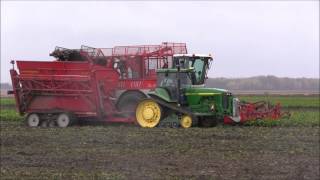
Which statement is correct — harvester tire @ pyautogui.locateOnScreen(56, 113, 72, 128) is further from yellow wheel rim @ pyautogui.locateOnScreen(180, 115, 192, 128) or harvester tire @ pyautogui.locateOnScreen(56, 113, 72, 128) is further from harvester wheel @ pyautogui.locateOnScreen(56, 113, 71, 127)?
yellow wheel rim @ pyautogui.locateOnScreen(180, 115, 192, 128)

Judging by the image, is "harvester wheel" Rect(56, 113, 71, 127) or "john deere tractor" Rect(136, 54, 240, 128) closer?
"john deere tractor" Rect(136, 54, 240, 128)

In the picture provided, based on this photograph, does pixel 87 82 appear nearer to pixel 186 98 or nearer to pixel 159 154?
pixel 186 98

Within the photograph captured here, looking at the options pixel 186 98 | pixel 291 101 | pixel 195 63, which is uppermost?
pixel 195 63

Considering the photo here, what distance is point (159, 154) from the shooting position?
1278cm

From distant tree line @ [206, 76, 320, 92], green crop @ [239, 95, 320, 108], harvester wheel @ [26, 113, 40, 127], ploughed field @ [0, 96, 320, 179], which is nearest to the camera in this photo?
ploughed field @ [0, 96, 320, 179]

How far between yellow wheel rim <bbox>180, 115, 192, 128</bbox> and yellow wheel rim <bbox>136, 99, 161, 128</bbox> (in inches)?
32.3

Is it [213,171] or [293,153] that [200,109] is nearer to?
[293,153]

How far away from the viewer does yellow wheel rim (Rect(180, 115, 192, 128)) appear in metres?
20.3

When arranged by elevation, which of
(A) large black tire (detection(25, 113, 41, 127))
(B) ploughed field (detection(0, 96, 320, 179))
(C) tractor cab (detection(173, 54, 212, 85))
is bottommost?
(B) ploughed field (detection(0, 96, 320, 179))

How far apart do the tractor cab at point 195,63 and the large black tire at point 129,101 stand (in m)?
1.82

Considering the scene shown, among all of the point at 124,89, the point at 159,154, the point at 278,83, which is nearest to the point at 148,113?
the point at 124,89

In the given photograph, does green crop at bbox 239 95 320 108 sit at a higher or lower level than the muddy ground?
lower

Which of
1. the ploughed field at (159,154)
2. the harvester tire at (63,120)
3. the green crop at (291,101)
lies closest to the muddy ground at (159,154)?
the ploughed field at (159,154)

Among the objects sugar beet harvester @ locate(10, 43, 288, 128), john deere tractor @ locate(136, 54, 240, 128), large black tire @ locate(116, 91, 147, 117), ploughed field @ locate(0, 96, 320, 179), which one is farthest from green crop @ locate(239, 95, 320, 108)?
ploughed field @ locate(0, 96, 320, 179)
